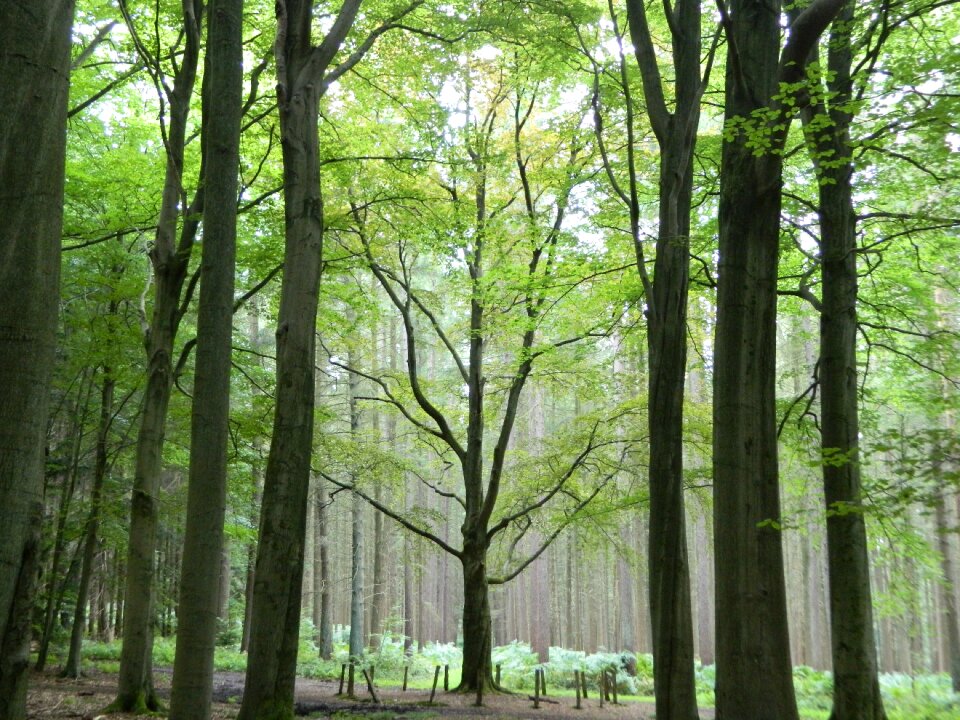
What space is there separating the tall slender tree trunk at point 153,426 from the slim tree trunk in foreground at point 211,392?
2914 millimetres

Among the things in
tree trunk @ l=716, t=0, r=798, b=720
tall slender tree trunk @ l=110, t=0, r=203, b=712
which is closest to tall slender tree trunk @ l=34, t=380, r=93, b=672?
tall slender tree trunk @ l=110, t=0, r=203, b=712

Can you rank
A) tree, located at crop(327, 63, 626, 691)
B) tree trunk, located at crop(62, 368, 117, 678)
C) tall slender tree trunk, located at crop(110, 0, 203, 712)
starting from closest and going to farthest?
tall slender tree trunk, located at crop(110, 0, 203, 712)
tree trunk, located at crop(62, 368, 117, 678)
tree, located at crop(327, 63, 626, 691)

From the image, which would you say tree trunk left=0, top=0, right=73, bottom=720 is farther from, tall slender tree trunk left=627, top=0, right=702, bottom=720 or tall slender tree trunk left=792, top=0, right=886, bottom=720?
tall slender tree trunk left=792, top=0, right=886, bottom=720

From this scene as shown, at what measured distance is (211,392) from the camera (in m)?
4.63

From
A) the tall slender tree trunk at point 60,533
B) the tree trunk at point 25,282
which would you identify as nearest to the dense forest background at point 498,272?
the tree trunk at point 25,282

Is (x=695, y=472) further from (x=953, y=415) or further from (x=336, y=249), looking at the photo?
(x=953, y=415)

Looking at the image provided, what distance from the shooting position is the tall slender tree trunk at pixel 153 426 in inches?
317

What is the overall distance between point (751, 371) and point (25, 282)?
4757 mm

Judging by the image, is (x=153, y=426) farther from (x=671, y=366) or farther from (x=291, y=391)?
(x=671, y=366)

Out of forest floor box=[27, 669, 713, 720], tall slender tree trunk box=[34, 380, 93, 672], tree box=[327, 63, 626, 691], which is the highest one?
tree box=[327, 63, 626, 691]

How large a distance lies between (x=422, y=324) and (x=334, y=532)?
35.5 feet

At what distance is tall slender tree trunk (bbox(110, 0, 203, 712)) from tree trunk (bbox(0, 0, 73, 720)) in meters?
5.30

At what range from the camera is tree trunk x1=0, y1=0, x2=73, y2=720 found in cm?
252

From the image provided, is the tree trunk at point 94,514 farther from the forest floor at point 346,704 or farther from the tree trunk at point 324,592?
the tree trunk at point 324,592
